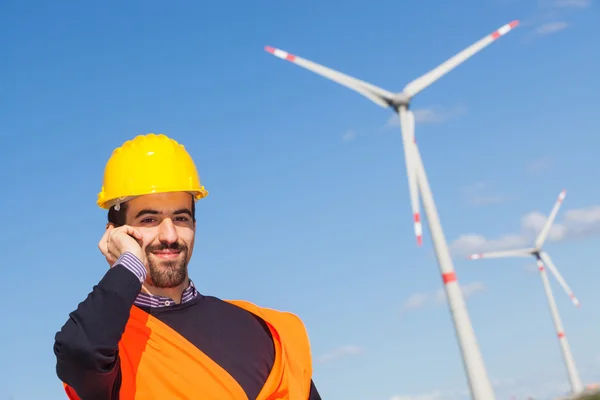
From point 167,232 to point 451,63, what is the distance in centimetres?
3336

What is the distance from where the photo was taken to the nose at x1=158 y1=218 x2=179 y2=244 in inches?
242

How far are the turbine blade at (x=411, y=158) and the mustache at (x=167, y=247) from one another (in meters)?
26.3

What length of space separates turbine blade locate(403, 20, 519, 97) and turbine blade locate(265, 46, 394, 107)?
1.09 m

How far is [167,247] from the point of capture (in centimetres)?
623

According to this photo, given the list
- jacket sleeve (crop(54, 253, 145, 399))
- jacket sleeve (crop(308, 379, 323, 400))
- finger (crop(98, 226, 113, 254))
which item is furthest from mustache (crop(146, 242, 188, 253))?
jacket sleeve (crop(308, 379, 323, 400))

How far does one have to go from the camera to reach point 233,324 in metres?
6.57

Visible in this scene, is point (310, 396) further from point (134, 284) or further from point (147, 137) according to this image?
point (147, 137)

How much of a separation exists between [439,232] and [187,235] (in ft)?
88.1

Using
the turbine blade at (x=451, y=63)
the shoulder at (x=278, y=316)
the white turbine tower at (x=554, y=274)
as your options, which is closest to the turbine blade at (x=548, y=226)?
the white turbine tower at (x=554, y=274)

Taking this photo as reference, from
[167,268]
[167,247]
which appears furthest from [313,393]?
[167,247]

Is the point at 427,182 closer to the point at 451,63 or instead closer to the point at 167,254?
the point at 451,63

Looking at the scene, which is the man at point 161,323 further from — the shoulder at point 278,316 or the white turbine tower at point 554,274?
the white turbine tower at point 554,274

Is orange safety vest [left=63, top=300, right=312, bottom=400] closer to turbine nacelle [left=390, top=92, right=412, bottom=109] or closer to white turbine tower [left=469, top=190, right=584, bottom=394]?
turbine nacelle [left=390, top=92, right=412, bottom=109]

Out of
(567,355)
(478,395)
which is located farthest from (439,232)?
(567,355)
